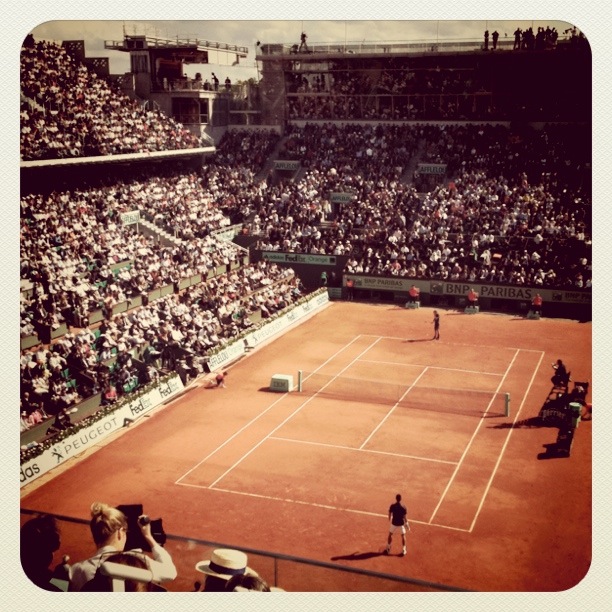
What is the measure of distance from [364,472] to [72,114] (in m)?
22.4

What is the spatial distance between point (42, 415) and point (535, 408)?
50.4ft

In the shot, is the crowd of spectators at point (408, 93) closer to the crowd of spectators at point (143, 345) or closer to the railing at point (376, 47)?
the railing at point (376, 47)

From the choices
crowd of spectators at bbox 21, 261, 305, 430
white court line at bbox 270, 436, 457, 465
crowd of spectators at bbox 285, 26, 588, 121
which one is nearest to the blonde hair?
crowd of spectators at bbox 21, 261, 305, 430

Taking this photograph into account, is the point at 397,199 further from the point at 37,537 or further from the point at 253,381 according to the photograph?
the point at 37,537

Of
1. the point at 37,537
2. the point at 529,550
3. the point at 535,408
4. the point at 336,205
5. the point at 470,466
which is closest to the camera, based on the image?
the point at 37,537

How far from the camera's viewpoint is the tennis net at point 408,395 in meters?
25.6

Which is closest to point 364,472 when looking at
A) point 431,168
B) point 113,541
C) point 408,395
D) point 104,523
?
point 408,395

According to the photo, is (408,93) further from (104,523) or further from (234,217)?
(104,523)

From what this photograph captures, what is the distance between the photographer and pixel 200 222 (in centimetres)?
4294

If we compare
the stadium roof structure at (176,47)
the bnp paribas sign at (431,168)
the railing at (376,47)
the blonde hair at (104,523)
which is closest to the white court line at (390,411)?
the blonde hair at (104,523)

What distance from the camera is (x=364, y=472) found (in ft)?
69.4

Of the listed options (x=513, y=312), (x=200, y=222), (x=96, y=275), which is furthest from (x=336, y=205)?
(x=96, y=275)

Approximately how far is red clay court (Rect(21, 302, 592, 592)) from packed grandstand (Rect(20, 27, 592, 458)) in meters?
2.78

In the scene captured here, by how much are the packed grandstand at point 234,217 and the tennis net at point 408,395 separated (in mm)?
4738
